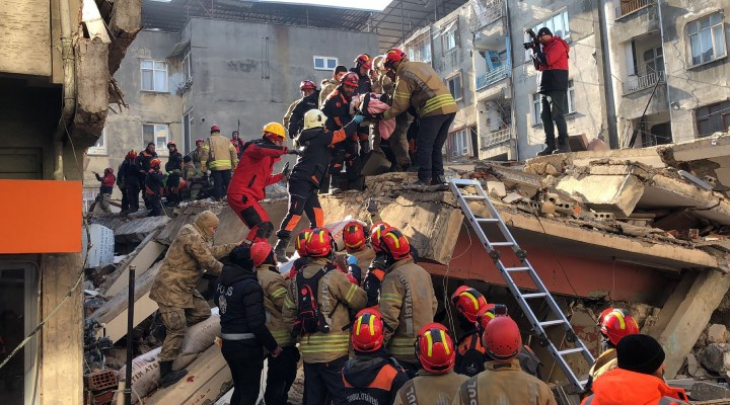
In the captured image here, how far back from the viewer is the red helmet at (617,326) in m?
4.68

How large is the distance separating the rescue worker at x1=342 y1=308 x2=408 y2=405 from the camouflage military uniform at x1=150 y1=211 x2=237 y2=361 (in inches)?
120

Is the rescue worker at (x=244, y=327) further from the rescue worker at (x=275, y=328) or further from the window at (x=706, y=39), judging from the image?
the window at (x=706, y=39)

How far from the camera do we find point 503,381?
3633 mm

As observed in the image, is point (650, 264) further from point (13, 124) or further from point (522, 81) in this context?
point (522, 81)

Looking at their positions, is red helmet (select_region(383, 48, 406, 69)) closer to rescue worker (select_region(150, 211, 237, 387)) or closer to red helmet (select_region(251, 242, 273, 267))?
rescue worker (select_region(150, 211, 237, 387))

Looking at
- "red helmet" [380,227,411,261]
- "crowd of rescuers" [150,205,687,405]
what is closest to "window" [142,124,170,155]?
"crowd of rescuers" [150,205,687,405]

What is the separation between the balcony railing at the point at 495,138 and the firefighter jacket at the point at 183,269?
28.3 meters

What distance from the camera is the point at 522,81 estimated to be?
32.8 m

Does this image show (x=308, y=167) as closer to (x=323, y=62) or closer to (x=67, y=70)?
(x=67, y=70)

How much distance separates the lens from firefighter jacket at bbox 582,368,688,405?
3257mm

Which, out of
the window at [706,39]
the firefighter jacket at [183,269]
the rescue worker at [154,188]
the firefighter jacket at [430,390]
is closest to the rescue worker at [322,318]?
the firefighter jacket at [430,390]

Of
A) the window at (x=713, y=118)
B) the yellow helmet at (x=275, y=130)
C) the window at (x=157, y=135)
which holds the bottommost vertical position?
the yellow helmet at (x=275, y=130)

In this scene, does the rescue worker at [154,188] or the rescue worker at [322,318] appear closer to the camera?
the rescue worker at [322,318]

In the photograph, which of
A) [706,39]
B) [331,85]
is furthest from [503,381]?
[706,39]
